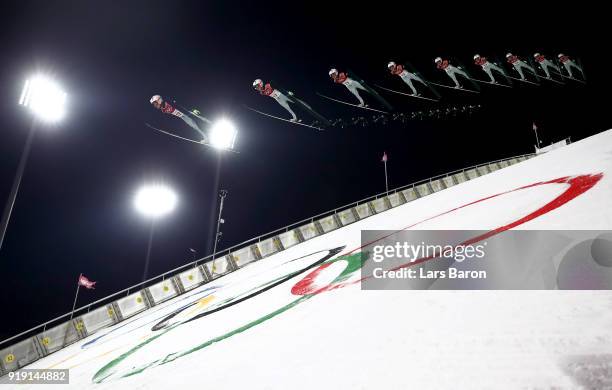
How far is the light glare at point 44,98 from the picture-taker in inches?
468

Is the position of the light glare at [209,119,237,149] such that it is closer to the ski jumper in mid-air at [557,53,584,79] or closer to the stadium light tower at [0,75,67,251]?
the stadium light tower at [0,75,67,251]

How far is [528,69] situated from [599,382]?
143ft

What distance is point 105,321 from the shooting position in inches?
611

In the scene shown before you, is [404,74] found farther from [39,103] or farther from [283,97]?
[39,103]

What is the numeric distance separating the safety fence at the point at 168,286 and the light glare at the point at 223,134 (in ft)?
40.0

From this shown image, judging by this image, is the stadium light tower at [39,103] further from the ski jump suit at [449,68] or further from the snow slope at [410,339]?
the ski jump suit at [449,68]

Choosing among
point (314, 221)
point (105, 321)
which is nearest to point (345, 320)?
point (105, 321)

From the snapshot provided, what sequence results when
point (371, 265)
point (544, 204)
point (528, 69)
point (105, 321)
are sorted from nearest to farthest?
point (544, 204) → point (371, 265) → point (105, 321) → point (528, 69)

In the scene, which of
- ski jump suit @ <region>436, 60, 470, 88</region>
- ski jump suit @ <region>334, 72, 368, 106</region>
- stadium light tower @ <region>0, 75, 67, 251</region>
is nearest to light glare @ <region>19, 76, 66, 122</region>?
stadium light tower @ <region>0, 75, 67, 251</region>

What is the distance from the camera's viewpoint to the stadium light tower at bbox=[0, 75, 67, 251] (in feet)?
33.9

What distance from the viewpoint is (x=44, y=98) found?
12.2 metres

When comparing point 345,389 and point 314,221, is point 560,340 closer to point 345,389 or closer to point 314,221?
point 345,389

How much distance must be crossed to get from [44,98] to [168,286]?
33.7 feet

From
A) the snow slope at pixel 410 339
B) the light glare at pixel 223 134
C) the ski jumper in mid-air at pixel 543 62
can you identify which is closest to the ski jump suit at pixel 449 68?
the ski jumper in mid-air at pixel 543 62
